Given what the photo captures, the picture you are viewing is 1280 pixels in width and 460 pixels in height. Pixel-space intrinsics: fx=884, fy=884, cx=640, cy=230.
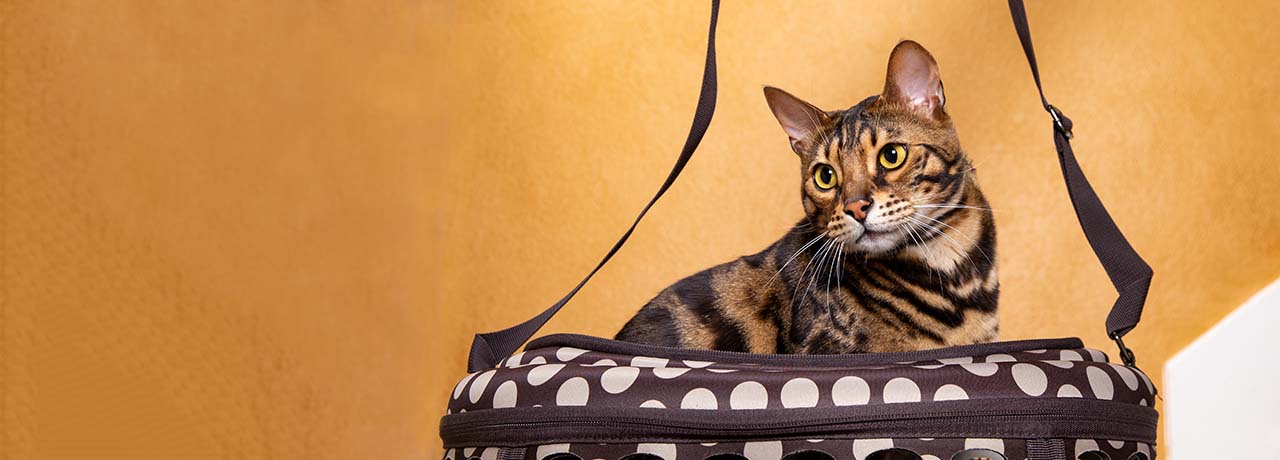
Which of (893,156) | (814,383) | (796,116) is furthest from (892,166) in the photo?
(814,383)

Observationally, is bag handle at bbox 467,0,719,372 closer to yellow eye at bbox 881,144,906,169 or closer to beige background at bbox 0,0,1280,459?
yellow eye at bbox 881,144,906,169

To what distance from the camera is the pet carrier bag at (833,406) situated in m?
0.56

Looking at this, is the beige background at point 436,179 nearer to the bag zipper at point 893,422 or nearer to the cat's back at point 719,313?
the cat's back at point 719,313

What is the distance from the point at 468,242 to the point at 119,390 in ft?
2.17

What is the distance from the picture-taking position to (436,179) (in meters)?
1.51

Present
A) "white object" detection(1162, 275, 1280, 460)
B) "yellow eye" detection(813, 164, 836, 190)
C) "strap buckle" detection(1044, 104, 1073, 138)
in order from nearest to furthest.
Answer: "strap buckle" detection(1044, 104, 1073, 138), "yellow eye" detection(813, 164, 836, 190), "white object" detection(1162, 275, 1280, 460)

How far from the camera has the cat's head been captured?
757 millimetres

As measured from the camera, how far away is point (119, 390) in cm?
92

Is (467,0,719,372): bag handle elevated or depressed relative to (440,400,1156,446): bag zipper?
elevated

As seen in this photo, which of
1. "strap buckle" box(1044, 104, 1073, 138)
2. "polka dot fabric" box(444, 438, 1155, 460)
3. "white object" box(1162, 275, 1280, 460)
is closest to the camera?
"polka dot fabric" box(444, 438, 1155, 460)

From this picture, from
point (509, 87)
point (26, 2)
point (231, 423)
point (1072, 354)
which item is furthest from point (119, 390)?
point (1072, 354)

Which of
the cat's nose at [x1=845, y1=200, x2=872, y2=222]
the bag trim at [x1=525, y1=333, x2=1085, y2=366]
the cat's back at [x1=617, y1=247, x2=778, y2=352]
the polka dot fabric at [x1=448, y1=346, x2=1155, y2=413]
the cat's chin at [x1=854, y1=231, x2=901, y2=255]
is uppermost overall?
the cat's nose at [x1=845, y1=200, x2=872, y2=222]

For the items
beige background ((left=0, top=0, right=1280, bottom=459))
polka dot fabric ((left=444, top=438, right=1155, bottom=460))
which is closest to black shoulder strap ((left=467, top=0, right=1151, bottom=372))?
polka dot fabric ((left=444, top=438, right=1155, bottom=460))

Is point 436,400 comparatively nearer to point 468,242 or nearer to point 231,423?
point 468,242
